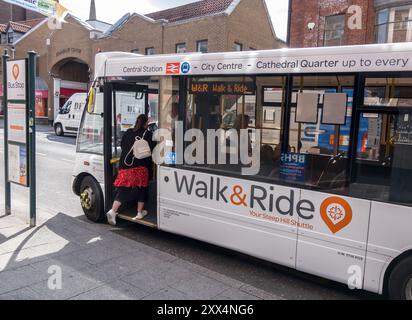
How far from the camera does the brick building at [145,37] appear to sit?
22.8 metres

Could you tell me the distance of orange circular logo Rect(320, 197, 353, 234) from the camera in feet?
11.8

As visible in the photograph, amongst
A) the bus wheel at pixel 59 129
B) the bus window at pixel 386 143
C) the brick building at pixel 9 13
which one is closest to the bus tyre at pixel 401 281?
the bus window at pixel 386 143

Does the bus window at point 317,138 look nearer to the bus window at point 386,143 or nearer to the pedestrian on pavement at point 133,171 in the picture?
the bus window at point 386,143

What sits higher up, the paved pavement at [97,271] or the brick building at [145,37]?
the brick building at [145,37]

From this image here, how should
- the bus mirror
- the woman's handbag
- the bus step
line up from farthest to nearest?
1. the bus mirror
2. the woman's handbag
3. the bus step

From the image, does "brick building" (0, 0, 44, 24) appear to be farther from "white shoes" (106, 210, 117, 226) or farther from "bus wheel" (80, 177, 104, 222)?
"white shoes" (106, 210, 117, 226)

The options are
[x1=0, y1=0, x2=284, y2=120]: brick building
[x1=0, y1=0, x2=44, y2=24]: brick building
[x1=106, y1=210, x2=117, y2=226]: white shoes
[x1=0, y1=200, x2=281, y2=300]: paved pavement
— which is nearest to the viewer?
[x1=0, y1=200, x2=281, y2=300]: paved pavement

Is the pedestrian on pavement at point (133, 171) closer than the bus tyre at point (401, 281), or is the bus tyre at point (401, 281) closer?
the bus tyre at point (401, 281)

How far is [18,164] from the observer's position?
18.9 ft

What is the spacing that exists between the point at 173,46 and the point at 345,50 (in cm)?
2232

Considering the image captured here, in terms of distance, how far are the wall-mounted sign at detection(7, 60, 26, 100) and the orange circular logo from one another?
4403 millimetres

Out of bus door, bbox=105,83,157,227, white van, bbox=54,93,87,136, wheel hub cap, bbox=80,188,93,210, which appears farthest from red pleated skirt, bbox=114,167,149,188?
white van, bbox=54,93,87,136

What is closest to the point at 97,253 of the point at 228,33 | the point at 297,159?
the point at 297,159

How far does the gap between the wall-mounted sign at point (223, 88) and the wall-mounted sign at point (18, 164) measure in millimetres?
2800
